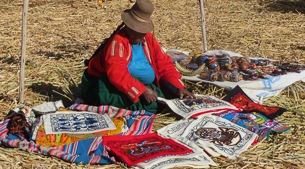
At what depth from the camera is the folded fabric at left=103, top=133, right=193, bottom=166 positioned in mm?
4113

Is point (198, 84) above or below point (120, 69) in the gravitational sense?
below

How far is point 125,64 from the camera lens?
16.1ft

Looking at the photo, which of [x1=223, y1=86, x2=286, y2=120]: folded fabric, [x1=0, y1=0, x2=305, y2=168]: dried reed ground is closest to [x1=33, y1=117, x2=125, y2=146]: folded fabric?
[x1=0, y1=0, x2=305, y2=168]: dried reed ground

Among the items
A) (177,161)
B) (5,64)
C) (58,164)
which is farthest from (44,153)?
(5,64)

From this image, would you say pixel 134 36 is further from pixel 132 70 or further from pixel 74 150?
pixel 74 150

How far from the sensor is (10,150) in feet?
13.9

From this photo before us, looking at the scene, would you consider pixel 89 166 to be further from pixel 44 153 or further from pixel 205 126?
pixel 205 126

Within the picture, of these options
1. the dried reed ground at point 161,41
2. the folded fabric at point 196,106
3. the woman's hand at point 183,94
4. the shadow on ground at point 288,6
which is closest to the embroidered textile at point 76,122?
the dried reed ground at point 161,41

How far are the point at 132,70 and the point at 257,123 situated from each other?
1111 mm

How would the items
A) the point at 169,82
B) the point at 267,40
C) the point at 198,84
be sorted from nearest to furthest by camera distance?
the point at 169,82
the point at 198,84
the point at 267,40

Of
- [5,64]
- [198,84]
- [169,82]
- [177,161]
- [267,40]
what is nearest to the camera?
[177,161]

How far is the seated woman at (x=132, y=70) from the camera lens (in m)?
4.85

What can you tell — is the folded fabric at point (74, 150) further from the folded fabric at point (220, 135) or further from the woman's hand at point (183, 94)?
the woman's hand at point (183, 94)

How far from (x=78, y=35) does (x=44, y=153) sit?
4.17m
